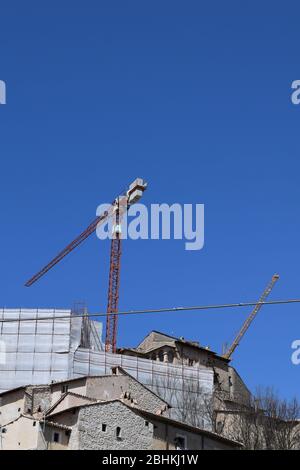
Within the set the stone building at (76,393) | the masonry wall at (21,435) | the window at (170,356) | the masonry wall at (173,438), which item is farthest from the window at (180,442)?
the window at (170,356)

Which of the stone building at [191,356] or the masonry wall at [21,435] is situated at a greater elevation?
the stone building at [191,356]

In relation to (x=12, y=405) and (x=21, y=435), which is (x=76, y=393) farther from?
(x=21, y=435)

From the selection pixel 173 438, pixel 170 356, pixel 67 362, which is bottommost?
pixel 173 438

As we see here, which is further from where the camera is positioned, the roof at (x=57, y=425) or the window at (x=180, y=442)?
the window at (x=180, y=442)

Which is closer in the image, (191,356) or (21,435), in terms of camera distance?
(21,435)

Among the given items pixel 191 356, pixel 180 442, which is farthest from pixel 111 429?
pixel 191 356

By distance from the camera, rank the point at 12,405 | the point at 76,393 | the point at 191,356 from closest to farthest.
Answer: the point at 76,393 → the point at 12,405 → the point at 191,356

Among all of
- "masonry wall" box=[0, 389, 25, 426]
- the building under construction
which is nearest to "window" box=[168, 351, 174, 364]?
the building under construction

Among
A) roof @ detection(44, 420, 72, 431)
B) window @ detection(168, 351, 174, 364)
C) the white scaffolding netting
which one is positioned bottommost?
roof @ detection(44, 420, 72, 431)

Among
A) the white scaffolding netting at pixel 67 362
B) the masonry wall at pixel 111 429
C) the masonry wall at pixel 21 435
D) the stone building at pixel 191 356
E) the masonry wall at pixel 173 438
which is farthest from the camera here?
the stone building at pixel 191 356

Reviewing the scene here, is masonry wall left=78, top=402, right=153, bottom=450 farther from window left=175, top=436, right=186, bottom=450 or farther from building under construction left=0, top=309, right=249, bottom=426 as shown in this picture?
building under construction left=0, top=309, right=249, bottom=426

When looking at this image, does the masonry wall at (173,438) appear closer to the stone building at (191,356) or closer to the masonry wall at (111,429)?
the masonry wall at (111,429)
